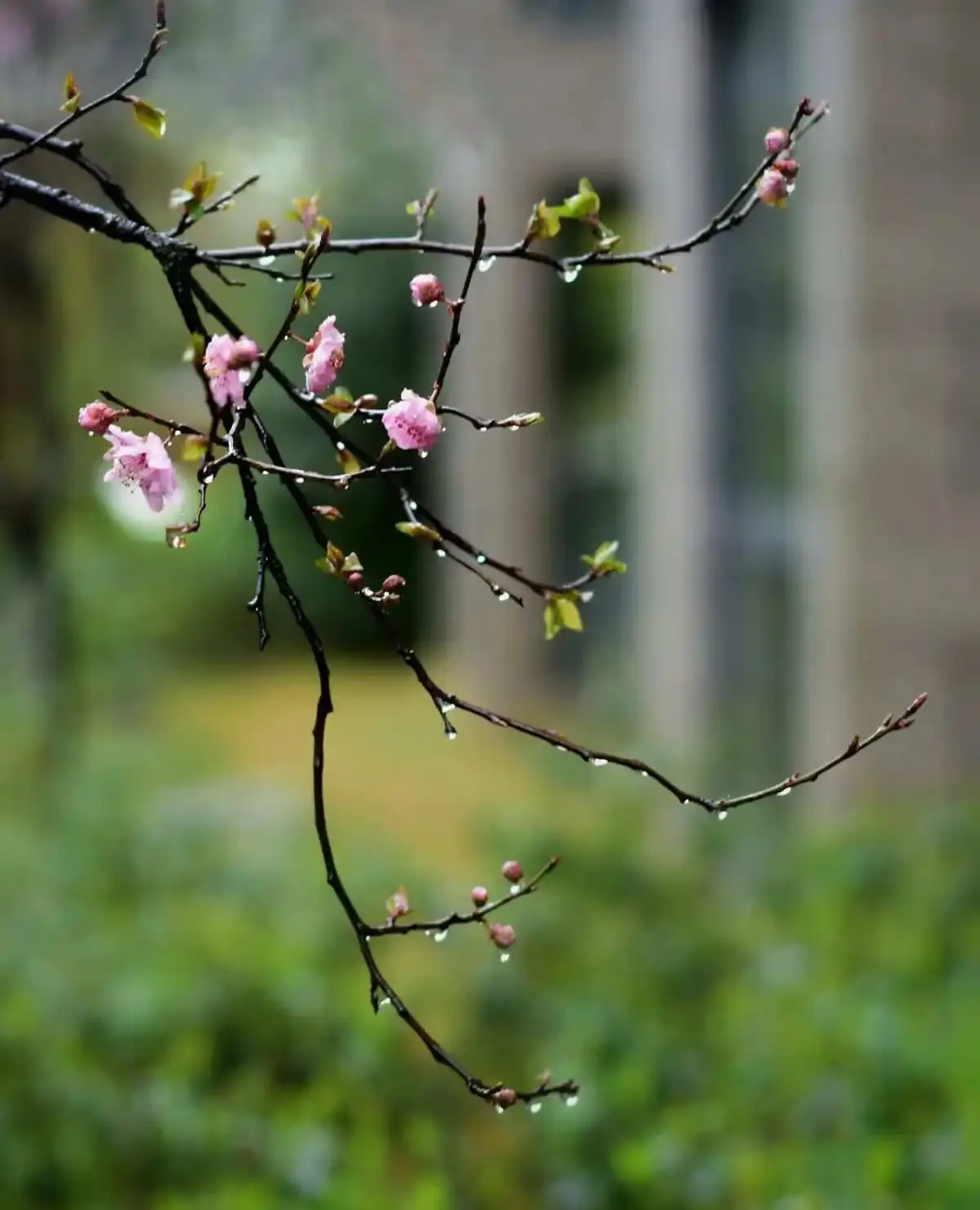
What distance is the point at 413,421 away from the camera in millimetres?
1264

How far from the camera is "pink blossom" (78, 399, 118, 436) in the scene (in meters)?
1.28

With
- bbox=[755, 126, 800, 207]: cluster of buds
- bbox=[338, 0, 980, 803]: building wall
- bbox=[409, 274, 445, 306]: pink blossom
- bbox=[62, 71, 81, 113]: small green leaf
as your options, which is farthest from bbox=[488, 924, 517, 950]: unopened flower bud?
bbox=[338, 0, 980, 803]: building wall

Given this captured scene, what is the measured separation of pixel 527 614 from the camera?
1118 cm

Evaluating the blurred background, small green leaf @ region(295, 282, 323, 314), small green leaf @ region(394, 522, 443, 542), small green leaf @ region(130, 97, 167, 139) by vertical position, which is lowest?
small green leaf @ region(394, 522, 443, 542)

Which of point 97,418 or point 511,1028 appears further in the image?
point 511,1028

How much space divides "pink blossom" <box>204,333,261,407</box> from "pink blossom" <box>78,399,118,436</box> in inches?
4.1

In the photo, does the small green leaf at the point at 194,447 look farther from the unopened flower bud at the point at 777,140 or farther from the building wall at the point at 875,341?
the building wall at the point at 875,341

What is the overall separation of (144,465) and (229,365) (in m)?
0.20

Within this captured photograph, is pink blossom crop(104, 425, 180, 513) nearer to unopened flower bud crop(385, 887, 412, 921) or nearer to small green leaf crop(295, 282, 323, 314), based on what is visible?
small green leaf crop(295, 282, 323, 314)

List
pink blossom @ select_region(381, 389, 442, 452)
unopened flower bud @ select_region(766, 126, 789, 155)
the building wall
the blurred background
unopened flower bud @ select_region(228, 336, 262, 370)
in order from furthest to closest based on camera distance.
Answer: the building wall
the blurred background
unopened flower bud @ select_region(766, 126, 789, 155)
pink blossom @ select_region(381, 389, 442, 452)
unopened flower bud @ select_region(228, 336, 262, 370)

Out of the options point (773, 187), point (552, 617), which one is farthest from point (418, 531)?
point (773, 187)

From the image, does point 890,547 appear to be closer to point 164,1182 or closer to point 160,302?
point 164,1182

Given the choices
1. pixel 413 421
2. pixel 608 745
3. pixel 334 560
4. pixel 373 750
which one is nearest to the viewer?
pixel 413 421

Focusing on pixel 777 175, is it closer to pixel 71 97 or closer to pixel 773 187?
pixel 773 187
